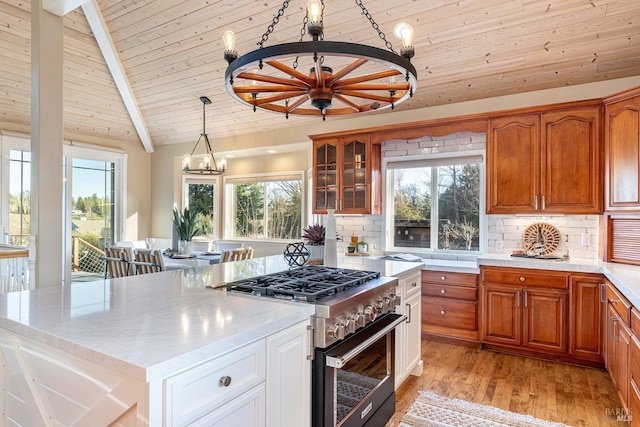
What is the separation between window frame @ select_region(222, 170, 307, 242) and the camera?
597 centimetres

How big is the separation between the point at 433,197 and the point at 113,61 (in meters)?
4.39

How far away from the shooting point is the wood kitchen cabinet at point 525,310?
3.32 m

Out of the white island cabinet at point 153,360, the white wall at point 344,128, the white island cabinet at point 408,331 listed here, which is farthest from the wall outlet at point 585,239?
the white island cabinet at point 153,360

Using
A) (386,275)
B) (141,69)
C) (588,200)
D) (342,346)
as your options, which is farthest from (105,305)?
(141,69)

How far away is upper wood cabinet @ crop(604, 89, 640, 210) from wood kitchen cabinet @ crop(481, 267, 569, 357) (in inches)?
31.0

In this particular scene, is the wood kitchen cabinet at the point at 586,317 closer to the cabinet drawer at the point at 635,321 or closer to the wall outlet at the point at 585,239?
the wall outlet at the point at 585,239

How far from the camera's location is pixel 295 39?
3.87m

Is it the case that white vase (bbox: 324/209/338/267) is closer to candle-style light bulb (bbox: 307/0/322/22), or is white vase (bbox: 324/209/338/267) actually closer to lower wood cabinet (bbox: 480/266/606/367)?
candle-style light bulb (bbox: 307/0/322/22)

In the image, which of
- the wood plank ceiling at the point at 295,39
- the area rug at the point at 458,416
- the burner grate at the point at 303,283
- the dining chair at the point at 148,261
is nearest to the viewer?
the burner grate at the point at 303,283

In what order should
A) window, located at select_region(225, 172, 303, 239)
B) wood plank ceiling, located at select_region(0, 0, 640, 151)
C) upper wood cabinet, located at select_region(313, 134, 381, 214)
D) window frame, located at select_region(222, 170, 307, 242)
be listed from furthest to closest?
1. window, located at select_region(225, 172, 303, 239)
2. window frame, located at select_region(222, 170, 307, 242)
3. upper wood cabinet, located at select_region(313, 134, 381, 214)
4. wood plank ceiling, located at select_region(0, 0, 640, 151)

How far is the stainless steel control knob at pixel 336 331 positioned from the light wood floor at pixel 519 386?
1.10 metres

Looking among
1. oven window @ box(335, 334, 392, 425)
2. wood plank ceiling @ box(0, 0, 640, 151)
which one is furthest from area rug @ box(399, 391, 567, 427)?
wood plank ceiling @ box(0, 0, 640, 151)

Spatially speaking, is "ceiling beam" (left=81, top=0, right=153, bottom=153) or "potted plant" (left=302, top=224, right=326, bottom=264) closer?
"potted plant" (left=302, top=224, right=326, bottom=264)

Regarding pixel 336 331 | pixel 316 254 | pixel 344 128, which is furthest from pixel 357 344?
pixel 344 128
